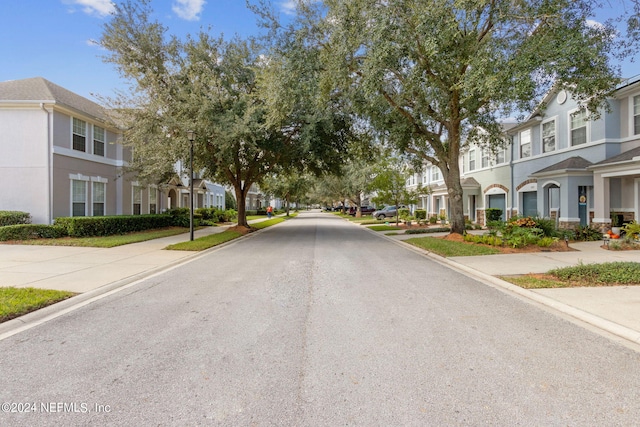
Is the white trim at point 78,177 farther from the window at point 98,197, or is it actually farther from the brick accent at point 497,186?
the brick accent at point 497,186

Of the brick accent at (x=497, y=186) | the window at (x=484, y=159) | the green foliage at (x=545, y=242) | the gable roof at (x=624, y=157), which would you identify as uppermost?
the window at (x=484, y=159)

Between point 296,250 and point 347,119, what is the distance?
8644 mm

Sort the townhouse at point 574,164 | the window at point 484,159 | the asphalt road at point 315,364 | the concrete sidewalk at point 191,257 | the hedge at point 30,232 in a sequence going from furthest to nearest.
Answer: the window at point 484,159 < the townhouse at point 574,164 < the hedge at point 30,232 < the concrete sidewalk at point 191,257 < the asphalt road at point 315,364

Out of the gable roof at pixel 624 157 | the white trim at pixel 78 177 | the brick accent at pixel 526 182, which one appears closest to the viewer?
the gable roof at pixel 624 157

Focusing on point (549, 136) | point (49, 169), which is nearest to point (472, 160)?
point (549, 136)

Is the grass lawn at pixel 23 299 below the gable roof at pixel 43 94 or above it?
below

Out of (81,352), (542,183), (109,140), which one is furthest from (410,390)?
(109,140)

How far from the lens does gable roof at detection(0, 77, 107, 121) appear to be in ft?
53.7

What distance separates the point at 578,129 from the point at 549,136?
1.90 meters

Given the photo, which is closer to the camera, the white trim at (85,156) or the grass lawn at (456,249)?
the grass lawn at (456,249)

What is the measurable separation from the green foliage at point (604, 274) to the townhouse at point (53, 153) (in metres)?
19.7

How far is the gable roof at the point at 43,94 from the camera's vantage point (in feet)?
53.7

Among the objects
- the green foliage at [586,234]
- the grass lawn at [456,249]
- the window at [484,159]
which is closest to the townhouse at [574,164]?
the green foliage at [586,234]

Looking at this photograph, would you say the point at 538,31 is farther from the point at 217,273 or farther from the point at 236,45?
the point at 236,45
